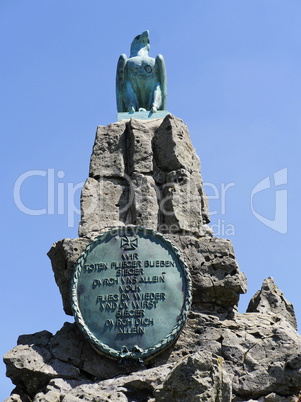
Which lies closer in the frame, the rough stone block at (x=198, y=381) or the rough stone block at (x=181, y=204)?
the rough stone block at (x=198, y=381)

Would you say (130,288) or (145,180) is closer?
(130,288)

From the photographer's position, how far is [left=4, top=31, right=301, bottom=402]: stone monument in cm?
1127

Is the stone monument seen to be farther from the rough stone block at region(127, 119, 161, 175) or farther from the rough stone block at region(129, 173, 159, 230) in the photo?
the rough stone block at region(127, 119, 161, 175)

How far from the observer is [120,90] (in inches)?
560

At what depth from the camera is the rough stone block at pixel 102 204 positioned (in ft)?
41.0

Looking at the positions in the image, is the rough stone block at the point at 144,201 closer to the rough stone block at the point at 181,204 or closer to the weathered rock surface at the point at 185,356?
the rough stone block at the point at 181,204

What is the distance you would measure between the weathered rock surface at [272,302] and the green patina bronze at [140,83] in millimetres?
2993

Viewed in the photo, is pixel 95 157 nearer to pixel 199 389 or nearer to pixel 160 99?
pixel 160 99

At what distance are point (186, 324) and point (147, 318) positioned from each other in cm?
50

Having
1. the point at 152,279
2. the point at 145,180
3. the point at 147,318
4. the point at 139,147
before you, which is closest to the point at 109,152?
the point at 139,147

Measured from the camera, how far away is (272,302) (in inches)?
505

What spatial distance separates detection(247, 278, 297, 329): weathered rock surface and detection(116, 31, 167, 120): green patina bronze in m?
2.99

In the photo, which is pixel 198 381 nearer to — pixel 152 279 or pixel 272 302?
pixel 152 279

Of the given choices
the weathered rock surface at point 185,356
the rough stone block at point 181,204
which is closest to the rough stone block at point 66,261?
the weathered rock surface at point 185,356
